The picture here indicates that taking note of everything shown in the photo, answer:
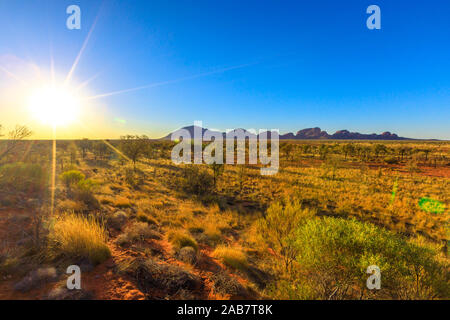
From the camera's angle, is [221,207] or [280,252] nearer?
[280,252]

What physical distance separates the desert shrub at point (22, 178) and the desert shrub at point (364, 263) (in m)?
14.7

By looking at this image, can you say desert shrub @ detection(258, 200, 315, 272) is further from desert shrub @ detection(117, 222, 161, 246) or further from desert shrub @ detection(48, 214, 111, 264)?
desert shrub @ detection(48, 214, 111, 264)

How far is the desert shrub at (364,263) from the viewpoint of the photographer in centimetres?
374

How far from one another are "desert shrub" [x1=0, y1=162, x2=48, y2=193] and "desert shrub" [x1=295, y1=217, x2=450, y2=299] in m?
14.7

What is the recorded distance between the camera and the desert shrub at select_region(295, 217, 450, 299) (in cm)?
374

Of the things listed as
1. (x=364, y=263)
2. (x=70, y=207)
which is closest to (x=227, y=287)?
(x=364, y=263)

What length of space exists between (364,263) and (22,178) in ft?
58.6

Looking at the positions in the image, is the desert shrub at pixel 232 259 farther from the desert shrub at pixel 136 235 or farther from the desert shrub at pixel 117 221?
the desert shrub at pixel 117 221
